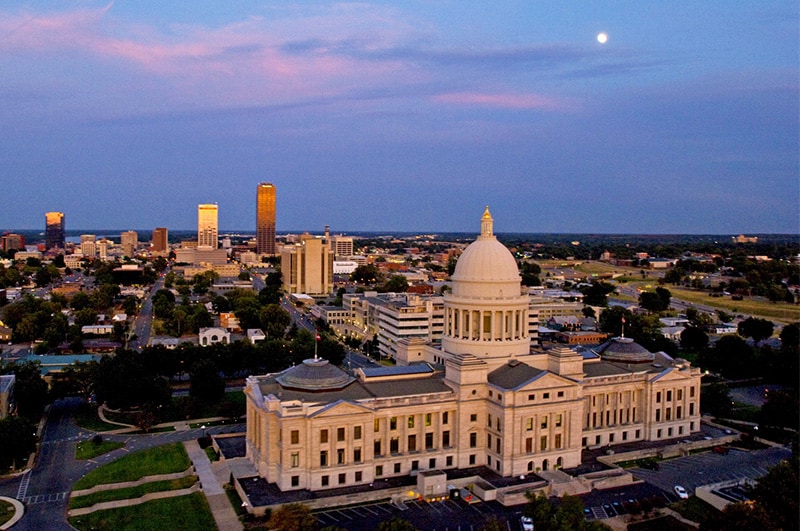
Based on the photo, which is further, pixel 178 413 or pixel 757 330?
pixel 757 330

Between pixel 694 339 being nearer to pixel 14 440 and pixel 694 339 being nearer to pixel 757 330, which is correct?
pixel 757 330

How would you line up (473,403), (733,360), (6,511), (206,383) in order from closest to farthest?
(6,511) → (473,403) → (206,383) → (733,360)

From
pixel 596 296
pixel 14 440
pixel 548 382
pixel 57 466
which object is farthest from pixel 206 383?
pixel 596 296

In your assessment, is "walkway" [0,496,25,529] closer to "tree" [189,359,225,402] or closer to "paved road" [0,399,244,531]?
"paved road" [0,399,244,531]

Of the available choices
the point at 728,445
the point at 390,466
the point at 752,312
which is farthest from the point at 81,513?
the point at 752,312

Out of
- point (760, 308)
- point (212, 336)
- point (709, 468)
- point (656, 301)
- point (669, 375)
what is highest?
point (669, 375)

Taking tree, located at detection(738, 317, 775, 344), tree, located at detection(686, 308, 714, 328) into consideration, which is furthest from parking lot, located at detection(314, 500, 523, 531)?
tree, located at detection(686, 308, 714, 328)
